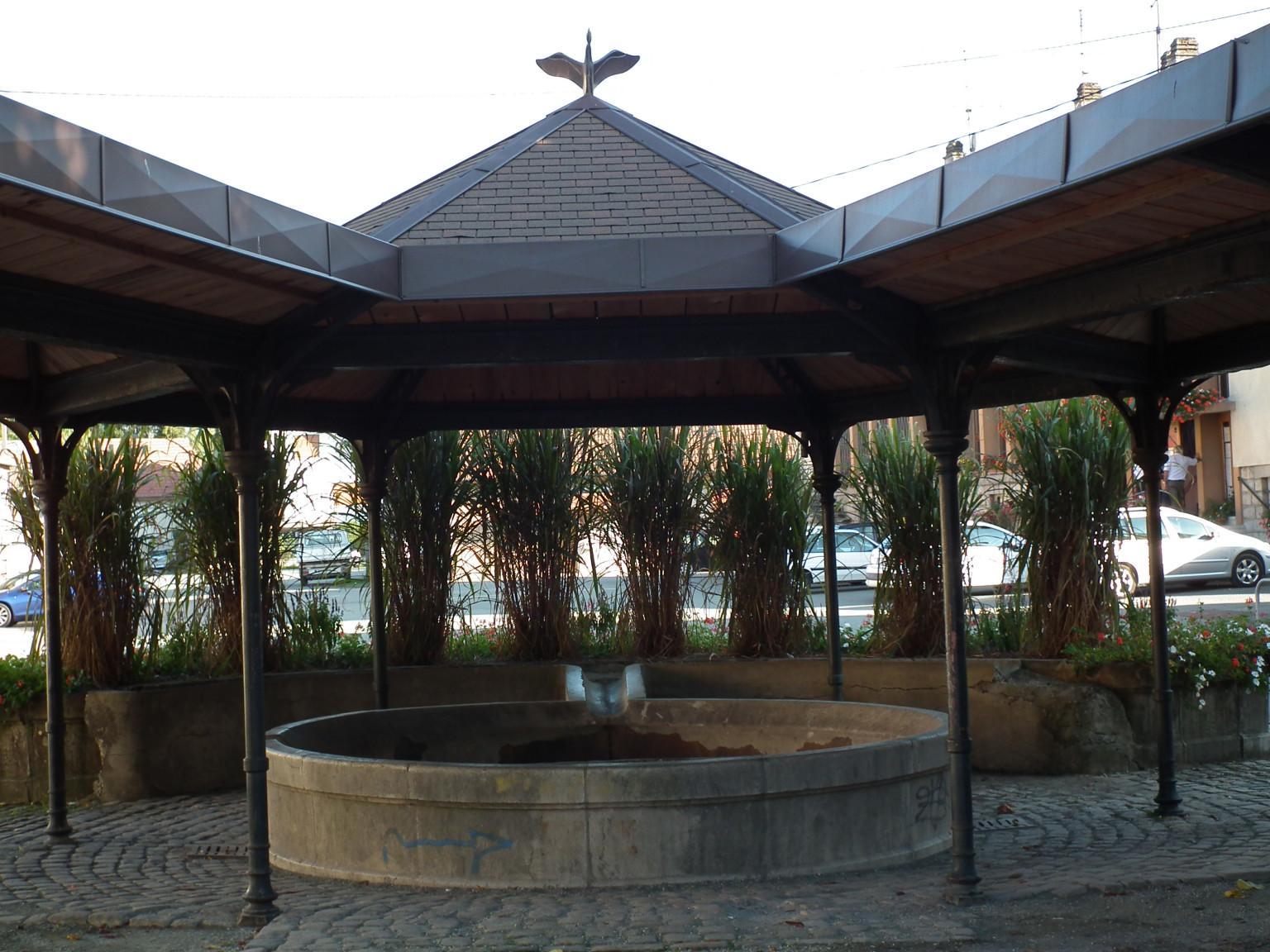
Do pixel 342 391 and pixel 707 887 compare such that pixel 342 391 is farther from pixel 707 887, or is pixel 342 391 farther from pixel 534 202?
pixel 707 887

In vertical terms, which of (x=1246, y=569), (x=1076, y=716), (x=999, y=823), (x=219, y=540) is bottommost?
(x=999, y=823)

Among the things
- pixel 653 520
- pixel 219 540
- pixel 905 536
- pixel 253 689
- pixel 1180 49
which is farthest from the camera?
pixel 1180 49

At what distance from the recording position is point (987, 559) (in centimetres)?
1686

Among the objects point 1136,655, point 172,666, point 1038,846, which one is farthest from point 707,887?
point 172,666

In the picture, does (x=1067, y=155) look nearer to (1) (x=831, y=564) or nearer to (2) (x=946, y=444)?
(2) (x=946, y=444)

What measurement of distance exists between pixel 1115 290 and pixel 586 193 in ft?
8.89

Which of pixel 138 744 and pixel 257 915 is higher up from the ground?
pixel 138 744

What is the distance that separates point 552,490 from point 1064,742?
4238 millimetres

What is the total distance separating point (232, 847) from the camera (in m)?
6.73

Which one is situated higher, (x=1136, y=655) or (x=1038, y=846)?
(x=1136, y=655)

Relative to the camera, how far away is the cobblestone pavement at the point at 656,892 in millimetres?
4781

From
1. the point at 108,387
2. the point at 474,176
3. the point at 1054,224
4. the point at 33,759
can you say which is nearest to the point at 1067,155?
the point at 1054,224

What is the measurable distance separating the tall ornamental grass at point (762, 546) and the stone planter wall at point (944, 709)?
3.95ft

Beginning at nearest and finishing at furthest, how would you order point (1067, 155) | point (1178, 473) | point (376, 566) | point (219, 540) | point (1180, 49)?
point (1067, 155), point (376, 566), point (219, 540), point (1180, 49), point (1178, 473)
